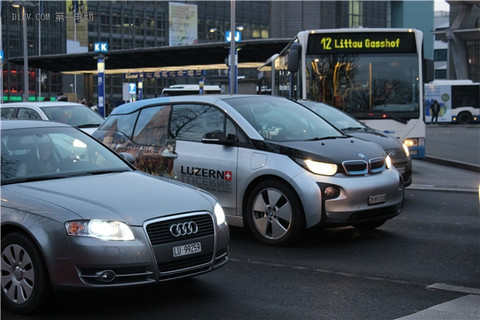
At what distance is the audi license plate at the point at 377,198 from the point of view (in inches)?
292

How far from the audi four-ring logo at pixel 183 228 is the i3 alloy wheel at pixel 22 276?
0.98m

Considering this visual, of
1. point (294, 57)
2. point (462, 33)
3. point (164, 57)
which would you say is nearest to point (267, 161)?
point (294, 57)

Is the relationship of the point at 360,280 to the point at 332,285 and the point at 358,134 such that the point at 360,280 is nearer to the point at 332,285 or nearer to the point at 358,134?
the point at 332,285

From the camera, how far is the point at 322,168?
731 cm

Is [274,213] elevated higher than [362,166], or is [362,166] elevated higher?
[362,166]

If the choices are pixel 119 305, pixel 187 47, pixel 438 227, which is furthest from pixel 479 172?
pixel 187 47

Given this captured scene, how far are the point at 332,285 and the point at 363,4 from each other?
104 meters

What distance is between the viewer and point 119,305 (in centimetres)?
530

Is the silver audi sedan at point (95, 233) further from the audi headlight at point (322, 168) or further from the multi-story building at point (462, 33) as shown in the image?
the multi-story building at point (462, 33)

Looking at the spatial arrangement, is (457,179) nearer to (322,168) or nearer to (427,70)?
(427,70)

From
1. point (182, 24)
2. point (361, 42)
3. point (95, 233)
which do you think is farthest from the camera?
point (182, 24)

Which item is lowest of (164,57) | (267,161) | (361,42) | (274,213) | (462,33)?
(274,213)

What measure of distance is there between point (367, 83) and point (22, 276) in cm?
1076

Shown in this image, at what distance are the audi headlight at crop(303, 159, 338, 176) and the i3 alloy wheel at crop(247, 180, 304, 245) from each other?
34 cm
